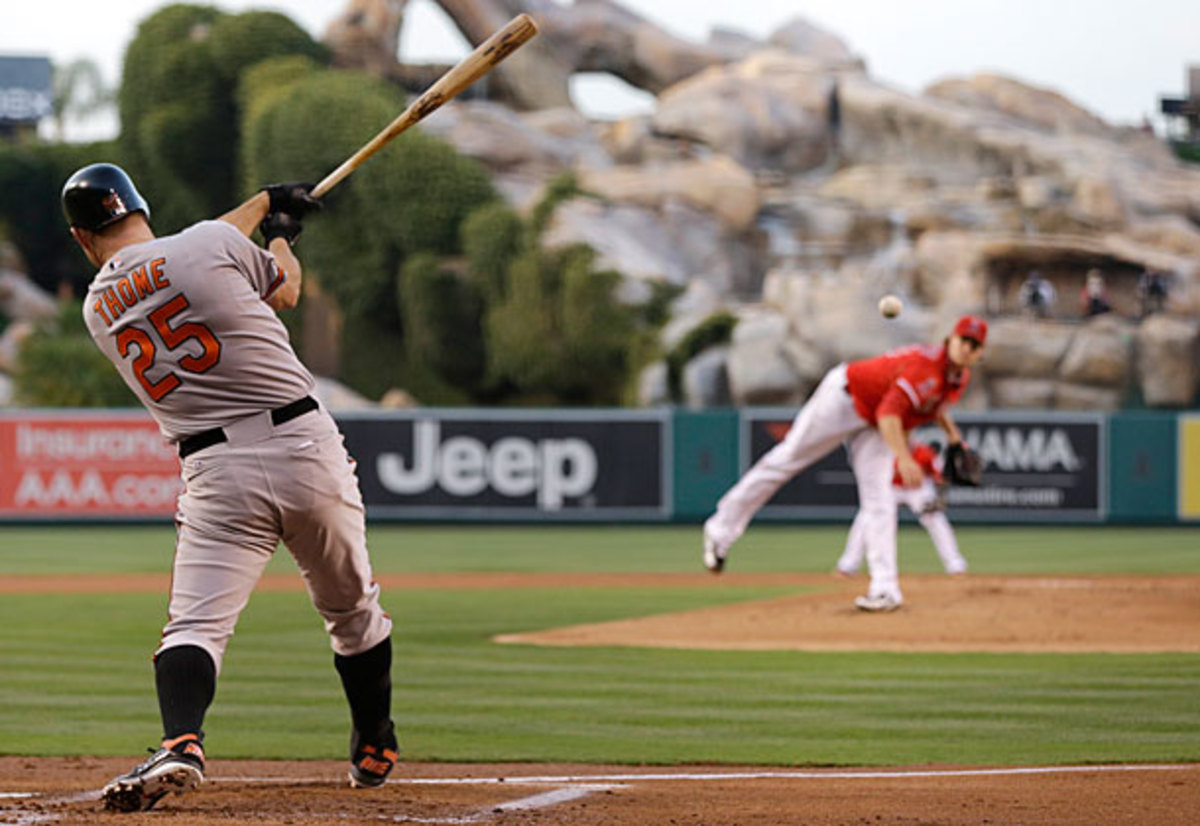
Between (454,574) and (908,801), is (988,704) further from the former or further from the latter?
(454,574)

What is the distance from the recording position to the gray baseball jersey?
18.0 ft

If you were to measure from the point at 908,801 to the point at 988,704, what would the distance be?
10.1 feet

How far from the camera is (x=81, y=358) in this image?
38969mm

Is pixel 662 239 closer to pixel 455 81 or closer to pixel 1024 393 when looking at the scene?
pixel 1024 393

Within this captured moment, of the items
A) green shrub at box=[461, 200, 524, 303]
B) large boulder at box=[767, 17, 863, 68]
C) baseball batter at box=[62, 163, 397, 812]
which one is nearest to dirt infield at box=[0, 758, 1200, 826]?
baseball batter at box=[62, 163, 397, 812]

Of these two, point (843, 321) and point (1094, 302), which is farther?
point (1094, 302)

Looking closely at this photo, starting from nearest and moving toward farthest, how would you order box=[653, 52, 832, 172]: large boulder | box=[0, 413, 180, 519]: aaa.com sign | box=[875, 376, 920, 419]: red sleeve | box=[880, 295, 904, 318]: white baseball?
box=[875, 376, 920, 419]: red sleeve → box=[880, 295, 904, 318]: white baseball → box=[0, 413, 180, 519]: aaa.com sign → box=[653, 52, 832, 172]: large boulder

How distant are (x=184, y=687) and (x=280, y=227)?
1490 mm

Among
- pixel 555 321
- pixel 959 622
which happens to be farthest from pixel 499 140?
pixel 959 622

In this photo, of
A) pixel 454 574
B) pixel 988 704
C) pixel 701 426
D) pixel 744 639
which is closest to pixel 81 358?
pixel 701 426

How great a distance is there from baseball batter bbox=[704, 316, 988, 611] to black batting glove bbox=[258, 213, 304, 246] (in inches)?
241

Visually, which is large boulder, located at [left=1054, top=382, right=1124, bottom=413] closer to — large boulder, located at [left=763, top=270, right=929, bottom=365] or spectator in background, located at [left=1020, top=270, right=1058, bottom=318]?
spectator in background, located at [left=1020, top=270, right=1058, bottom=318]

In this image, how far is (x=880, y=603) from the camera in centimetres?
1255

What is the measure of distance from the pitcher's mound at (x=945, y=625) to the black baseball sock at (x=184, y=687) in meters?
6.25
